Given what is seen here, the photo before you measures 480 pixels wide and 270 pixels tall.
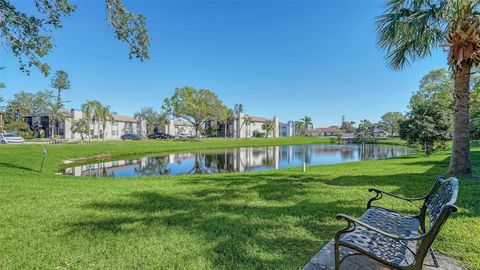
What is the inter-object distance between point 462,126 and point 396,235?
7332 mm

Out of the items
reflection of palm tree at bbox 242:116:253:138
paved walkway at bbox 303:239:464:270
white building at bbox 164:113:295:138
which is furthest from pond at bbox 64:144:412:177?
reflection of palm tree at bbox 242:116:253:138

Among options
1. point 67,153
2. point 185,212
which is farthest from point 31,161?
point 185,212

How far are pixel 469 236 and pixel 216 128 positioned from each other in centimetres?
7543

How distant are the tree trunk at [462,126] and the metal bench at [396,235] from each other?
6.13 m

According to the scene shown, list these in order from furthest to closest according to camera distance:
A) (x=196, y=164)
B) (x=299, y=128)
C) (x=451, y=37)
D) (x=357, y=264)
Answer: (x=299, y=128)
(x=196, y=164)
(x=451, y=37)
(x=357, y=264)

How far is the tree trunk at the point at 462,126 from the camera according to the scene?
25.7ft

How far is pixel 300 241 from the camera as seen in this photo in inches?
142

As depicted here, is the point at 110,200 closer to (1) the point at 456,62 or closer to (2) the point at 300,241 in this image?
(2) the point at 300,241

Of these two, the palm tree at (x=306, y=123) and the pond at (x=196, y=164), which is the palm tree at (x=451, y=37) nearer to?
the pond at (x=196, y=164)

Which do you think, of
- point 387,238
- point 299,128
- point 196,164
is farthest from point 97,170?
point 299,128

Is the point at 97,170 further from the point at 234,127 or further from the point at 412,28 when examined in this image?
the point at 234,127

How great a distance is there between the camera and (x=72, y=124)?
48.9 m

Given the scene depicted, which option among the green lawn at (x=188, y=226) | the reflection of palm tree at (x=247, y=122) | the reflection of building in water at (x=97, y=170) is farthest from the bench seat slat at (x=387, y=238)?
the reflection of palm tree at (x=247, y=122)

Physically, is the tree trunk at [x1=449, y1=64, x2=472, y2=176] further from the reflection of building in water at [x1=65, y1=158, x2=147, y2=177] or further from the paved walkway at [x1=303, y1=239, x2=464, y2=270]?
the reflection of building in water at [x1=65, y1=158, x2=147, y2=177]
